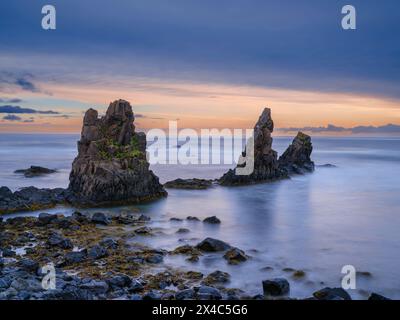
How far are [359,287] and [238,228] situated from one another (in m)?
13.8

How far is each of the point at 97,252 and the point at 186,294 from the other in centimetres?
768

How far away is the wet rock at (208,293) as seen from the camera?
1786 centimetres

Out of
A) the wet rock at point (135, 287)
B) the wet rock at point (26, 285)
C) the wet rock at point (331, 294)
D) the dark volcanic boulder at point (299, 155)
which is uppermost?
the dark volcanic boulder at point (299, 155)

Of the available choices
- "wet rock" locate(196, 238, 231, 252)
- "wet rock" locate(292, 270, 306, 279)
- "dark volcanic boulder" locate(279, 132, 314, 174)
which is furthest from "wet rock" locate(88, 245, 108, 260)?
"dark volcanic boulder" locate(279, 132, 314, 174)

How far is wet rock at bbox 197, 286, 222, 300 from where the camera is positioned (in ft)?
58.6

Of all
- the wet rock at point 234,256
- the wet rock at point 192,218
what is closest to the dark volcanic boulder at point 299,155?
the wet rock at point 192,218

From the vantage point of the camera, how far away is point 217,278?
68.3 ft

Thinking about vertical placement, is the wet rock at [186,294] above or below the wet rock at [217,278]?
above

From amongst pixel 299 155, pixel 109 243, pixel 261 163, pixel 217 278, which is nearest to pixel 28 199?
pixel 109 243

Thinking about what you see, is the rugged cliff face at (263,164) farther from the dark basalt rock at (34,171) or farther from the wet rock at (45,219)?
the wet rock at (45,219)

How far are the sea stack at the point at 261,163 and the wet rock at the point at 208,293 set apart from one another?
128ft

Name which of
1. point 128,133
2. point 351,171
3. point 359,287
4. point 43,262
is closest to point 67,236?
point 43,262

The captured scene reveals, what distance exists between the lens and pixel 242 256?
24.5 m

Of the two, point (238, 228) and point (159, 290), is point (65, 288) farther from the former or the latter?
point (238, 228)
